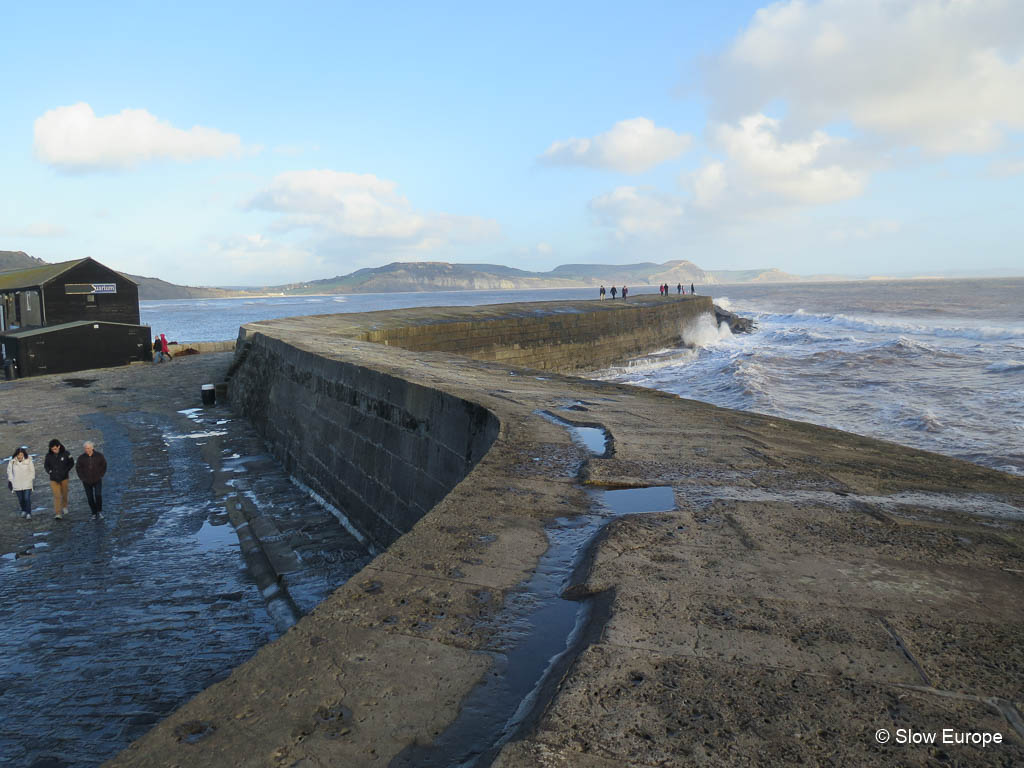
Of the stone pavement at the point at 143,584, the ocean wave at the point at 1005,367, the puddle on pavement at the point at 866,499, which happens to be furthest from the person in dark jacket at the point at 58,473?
the ocean wave at the point at 1005,367

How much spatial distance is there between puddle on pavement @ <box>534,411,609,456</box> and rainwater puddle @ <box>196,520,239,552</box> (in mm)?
4190

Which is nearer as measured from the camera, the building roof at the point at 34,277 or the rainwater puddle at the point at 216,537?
the rainwater puddle at the point at 216,537

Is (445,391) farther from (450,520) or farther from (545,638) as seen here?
Answer: (545,638)

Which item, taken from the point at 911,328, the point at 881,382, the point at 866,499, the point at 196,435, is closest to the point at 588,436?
the point at 866,499

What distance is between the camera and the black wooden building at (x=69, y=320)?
23266 mm

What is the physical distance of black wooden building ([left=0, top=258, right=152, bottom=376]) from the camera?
23266 mm

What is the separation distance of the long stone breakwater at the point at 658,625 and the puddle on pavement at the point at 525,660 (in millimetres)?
10

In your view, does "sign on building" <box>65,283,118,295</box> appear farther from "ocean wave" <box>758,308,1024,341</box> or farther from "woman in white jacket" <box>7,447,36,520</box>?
"ocean wave" <box>758,308,1024,341</box>

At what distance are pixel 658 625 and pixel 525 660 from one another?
1.82ft

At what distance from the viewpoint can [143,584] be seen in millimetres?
7066

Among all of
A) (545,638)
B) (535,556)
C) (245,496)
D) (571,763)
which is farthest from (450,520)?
(245,496)

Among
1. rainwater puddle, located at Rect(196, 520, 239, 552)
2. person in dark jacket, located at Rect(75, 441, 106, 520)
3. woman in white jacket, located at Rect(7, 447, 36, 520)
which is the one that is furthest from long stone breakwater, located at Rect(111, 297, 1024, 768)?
woman in white jacket, located at Rect(7, 447, 36, 520)

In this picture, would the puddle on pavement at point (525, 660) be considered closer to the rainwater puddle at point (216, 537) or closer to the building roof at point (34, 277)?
the rainwater puddle at point (216, 537)

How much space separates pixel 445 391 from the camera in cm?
696
